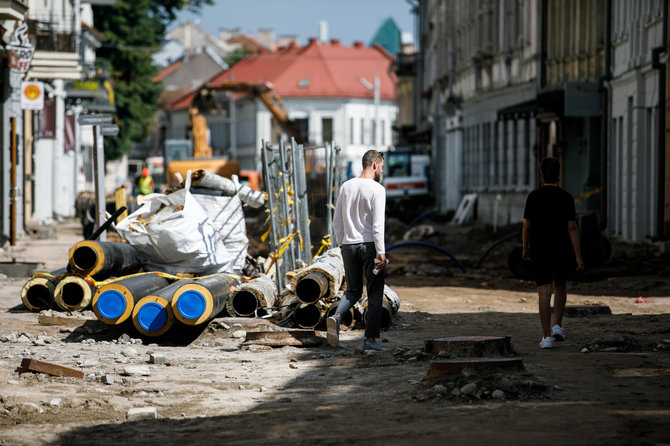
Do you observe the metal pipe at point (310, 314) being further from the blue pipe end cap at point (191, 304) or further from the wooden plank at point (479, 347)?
the wooden plank at point (479, 347)

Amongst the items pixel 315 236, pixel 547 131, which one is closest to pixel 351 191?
pixel 315 236

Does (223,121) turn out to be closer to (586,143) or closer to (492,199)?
(492,199)

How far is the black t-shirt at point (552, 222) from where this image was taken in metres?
10.9

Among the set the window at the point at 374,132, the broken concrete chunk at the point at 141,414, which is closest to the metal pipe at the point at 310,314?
the broken concrete chunk at the point at 141,414

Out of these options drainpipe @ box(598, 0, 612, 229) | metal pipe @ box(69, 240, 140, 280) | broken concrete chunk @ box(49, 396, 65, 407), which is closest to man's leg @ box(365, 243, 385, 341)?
broken concrete chunk @ box(49, 396, 65, 407)

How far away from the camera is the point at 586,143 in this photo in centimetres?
2966

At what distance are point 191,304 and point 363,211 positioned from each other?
7.02 feet

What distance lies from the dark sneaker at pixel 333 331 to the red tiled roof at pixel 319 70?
84.1 meters

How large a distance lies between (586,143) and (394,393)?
22.2 m

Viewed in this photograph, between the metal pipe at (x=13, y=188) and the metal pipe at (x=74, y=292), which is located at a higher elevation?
the metal pipe at (x=13, y=188)

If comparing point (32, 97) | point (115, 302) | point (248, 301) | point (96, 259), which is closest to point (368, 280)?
point (248, 301)

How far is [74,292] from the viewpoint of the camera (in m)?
13.3

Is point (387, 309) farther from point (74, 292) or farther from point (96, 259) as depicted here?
point (74, 292)

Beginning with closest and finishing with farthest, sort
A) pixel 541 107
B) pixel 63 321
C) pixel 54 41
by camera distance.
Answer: pixel 63 321 → pixel 541 107 → pixel 54 41
